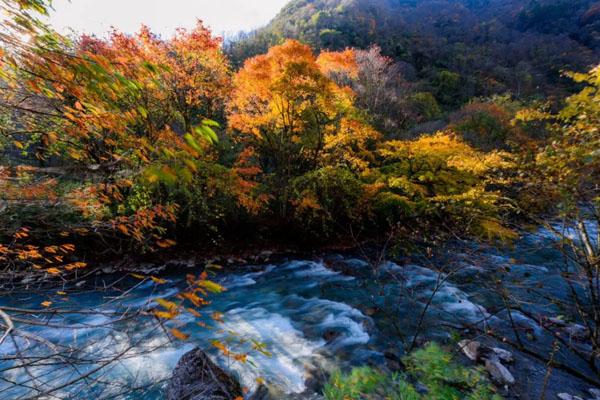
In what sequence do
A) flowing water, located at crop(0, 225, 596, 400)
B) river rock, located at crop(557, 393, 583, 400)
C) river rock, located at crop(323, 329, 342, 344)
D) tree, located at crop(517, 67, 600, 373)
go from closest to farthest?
tree, located at crop(517, 67, 600, 373), river rock, located at crop(557, 393, 583, 400), flowing water, located at crop(0, 225, 596, 400), river rock, located at crop(323, 329, 342, 344)

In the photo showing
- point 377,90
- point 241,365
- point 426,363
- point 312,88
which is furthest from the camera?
point 377,90

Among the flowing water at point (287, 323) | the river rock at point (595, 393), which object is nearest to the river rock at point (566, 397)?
the river rock at point (595, 393)

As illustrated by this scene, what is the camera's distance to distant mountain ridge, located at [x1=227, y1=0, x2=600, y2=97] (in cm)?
3469

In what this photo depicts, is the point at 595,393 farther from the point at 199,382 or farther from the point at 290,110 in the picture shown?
the point at 290,110

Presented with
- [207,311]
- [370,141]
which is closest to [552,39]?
[370,141]

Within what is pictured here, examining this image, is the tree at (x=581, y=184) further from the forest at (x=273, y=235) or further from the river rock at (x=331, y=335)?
the river rock at (x=331, y=335)

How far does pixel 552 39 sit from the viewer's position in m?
43.5

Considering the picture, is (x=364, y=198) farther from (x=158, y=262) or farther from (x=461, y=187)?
(x=158, y=262)

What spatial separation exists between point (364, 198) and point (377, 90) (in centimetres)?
Result: 1079

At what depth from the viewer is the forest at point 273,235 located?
2426 millimetres

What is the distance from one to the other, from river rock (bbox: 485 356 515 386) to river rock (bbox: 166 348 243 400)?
4023mm

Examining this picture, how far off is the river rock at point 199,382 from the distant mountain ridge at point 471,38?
117 ft

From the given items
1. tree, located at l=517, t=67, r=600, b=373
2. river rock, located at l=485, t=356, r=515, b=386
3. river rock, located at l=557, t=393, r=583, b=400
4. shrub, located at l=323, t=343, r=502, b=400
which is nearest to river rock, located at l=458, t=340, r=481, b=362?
river rock, located at l=485, t=356, r=515, b=386

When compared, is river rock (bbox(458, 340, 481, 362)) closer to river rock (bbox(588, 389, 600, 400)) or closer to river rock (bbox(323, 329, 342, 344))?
river rock (bbox(588, 389, 600, 400))
